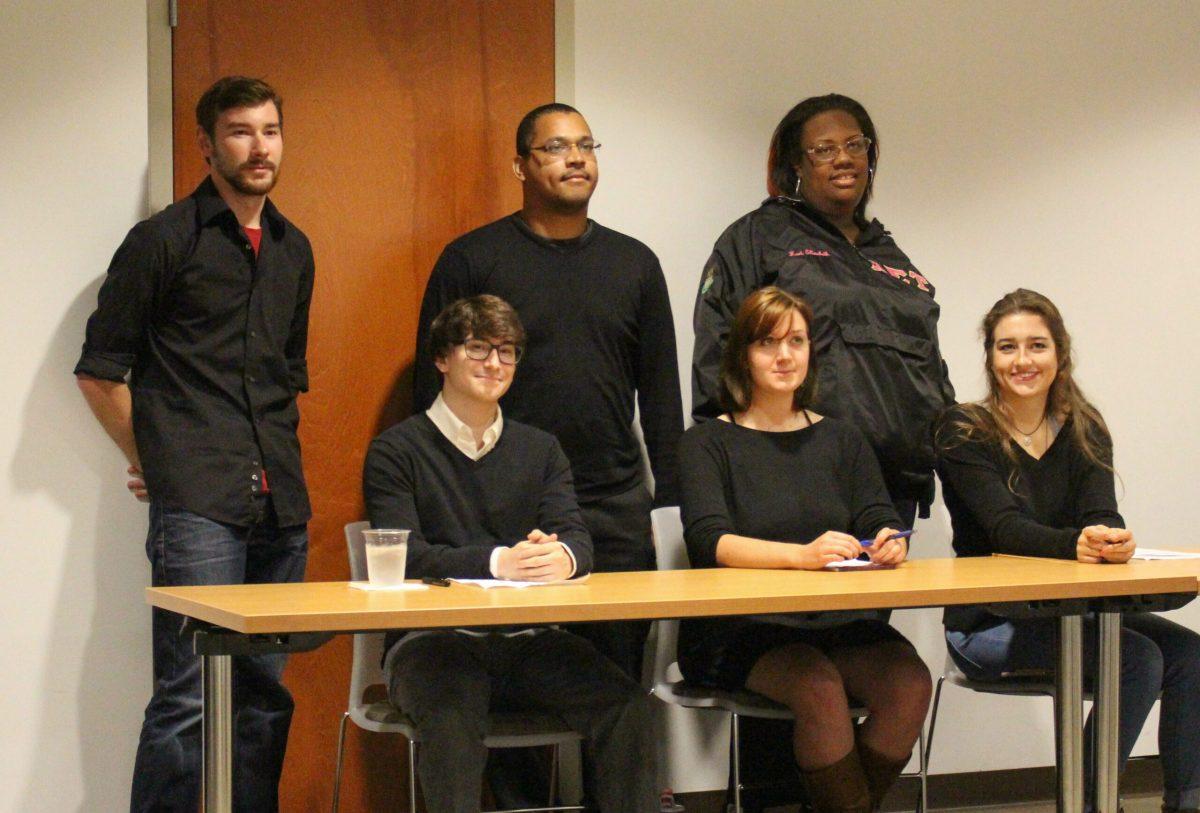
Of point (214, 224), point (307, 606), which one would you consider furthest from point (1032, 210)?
point (307, 606)

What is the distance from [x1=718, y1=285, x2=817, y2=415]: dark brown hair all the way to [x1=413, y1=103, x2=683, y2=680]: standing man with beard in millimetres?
330

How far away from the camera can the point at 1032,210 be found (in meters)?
4.25

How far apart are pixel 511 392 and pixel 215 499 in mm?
777

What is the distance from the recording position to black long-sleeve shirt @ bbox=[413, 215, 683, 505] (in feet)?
10.9

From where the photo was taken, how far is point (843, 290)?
3479 mm

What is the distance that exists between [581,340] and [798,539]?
74cm

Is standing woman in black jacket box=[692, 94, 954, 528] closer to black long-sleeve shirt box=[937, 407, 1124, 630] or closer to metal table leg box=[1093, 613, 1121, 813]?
black long-sleeve shirt box=[937, 407, 1124, 630]

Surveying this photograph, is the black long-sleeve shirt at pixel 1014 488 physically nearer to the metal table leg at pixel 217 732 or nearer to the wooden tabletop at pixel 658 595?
the wooden tabletop at pixel 658 595

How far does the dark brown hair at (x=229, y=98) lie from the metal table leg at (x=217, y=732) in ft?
4.28

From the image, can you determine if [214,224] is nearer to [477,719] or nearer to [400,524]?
[400,524]

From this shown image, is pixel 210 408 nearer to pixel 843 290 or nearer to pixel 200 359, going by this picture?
pixel 200 359

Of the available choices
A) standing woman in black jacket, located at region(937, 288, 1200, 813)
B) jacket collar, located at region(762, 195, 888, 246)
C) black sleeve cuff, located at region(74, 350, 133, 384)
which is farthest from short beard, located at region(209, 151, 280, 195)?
standing woman in black jacket, located at region(937, 288, 1200, 813)

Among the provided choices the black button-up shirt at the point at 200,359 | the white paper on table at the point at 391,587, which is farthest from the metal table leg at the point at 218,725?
the black button-up shirt at the point at 200,359

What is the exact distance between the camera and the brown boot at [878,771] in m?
2.86
